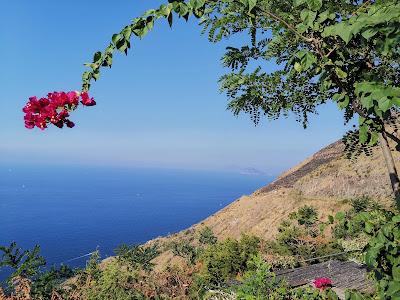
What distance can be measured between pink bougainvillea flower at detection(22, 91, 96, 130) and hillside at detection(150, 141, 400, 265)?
1806 inches

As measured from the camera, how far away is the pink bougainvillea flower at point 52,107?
2.89 metres

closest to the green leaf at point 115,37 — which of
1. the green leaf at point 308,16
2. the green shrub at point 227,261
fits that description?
the green leaf at point 308,16

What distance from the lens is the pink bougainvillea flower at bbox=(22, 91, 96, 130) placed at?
114 inches

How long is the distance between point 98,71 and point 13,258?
1551 centimetres

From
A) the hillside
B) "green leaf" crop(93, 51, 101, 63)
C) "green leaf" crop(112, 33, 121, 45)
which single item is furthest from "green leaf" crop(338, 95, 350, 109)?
the hillside

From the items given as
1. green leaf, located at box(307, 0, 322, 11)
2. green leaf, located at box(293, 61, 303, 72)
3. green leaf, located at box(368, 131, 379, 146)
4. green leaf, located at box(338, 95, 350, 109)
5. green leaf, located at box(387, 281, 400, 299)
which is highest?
green leaf, located at box(307, 0, 322, 11)

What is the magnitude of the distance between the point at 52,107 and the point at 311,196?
57332 millimetres

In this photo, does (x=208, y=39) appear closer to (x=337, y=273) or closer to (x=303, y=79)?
(x=303, y=79)

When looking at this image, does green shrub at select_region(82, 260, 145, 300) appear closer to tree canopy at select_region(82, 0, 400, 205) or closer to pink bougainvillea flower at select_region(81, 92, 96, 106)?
tree canopy at select_region(82, 0, 400, 205)

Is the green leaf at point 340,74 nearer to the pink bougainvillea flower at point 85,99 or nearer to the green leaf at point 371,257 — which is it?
the green leaf at point 371,257

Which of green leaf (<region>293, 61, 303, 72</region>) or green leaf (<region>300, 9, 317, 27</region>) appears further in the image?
green leaf (<region>293, 61, 303, 72</region>)

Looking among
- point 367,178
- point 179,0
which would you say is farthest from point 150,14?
point 367,178

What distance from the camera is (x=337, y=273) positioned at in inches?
594


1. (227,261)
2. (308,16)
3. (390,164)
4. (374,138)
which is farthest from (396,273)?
(227,261)
